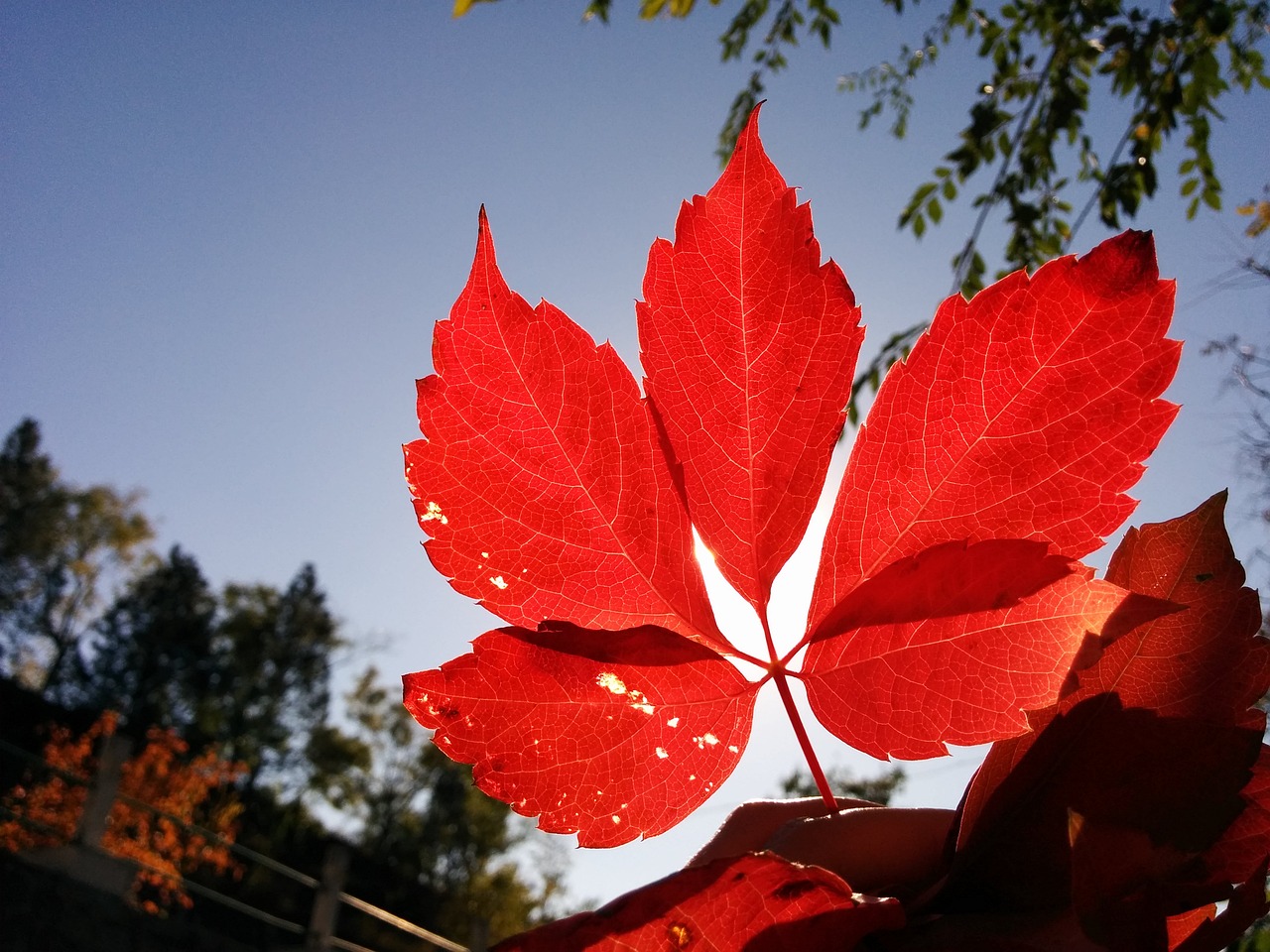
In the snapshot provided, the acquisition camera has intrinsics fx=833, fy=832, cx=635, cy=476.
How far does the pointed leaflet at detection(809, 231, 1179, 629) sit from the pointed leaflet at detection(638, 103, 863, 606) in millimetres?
27

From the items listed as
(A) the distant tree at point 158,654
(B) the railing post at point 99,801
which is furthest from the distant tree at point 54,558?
(B) the railing post at point 99,801

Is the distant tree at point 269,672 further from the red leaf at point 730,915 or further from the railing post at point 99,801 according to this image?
the red leaf at point 730,915

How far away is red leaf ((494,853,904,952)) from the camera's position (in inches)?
8.4

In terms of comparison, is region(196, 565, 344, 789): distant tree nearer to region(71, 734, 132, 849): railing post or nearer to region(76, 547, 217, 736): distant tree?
region(76, 547, 217, 736): distant tree

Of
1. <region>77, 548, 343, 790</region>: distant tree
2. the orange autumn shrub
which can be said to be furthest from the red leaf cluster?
<region>77, 548, 343, 790</region>: distant tree

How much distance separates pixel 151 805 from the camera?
47.4ft

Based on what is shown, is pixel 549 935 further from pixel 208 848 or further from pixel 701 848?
pixel 208 848

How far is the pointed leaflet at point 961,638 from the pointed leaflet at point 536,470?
80mm

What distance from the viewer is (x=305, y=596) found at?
25484 mm

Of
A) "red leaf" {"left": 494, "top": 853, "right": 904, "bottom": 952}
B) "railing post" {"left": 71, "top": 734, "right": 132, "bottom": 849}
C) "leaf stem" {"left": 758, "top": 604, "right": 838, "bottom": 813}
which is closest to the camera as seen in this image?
"red leaf" {"left": 494, "top": 853, "right": 904, "bottom": 952}

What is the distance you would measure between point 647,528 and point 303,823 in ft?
78.2

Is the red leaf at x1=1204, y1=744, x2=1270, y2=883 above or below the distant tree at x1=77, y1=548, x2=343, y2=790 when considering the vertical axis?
below

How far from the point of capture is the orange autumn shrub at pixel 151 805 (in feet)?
41.3

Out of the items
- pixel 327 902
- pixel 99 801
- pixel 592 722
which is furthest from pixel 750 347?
pixel 327 902
